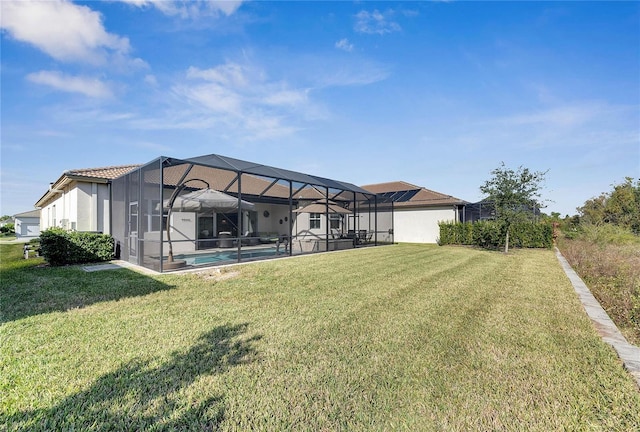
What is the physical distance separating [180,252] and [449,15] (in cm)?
1373

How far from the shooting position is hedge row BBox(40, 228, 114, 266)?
8.92 meters

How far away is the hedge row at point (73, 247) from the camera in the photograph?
29.3ft

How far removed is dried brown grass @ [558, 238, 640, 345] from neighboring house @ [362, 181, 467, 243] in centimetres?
844

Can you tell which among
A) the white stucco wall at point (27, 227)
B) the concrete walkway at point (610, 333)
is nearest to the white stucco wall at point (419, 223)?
the concrete walkway at point (610, 333)

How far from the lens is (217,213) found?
13.4 metres

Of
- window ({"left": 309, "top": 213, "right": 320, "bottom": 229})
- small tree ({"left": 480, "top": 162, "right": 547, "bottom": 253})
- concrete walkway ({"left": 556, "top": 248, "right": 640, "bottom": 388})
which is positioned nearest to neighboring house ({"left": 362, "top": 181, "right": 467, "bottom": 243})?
small tree ({"left": 480, "top": 162, "right": 547, "bottom": 253})

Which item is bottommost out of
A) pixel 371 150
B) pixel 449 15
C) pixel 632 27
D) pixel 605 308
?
pixel 605 308

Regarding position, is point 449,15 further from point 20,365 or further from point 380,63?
point 20,365

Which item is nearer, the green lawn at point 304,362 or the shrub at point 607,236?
the green lawn at point 304,362

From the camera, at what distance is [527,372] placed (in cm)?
293

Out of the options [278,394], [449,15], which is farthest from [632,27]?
[278,394]

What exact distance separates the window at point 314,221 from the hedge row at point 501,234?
29.0 ft

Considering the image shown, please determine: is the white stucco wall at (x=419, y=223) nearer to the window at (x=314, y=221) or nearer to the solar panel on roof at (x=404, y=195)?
the solar panel on roof at (x=404, y=195)

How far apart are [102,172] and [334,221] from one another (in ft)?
40.3
